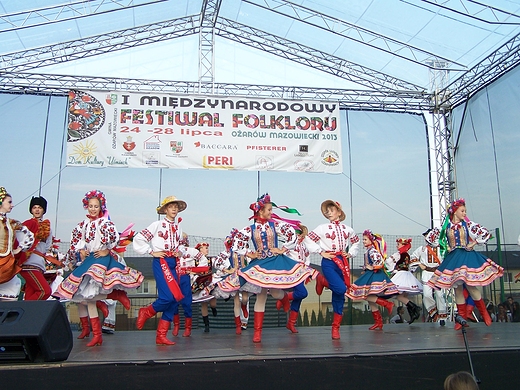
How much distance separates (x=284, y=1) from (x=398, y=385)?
277 inches

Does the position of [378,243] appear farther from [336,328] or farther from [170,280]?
[170,280]

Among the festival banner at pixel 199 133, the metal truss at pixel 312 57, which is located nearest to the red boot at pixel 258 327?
the festival banner at pixel 199 133

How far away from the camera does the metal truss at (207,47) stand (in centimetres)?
951

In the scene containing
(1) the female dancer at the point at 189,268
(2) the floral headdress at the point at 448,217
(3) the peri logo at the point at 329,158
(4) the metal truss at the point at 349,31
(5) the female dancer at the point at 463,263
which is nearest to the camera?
(5) the female dancer at the point at 463,263

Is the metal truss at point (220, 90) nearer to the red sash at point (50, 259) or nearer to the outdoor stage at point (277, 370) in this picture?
the red sash at point (50, 259)

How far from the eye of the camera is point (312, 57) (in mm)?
10031

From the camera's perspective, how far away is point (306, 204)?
1006cm

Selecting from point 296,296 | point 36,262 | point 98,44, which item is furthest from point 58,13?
point 296,296

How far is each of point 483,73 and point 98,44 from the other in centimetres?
635

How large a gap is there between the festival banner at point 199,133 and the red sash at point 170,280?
4448 mm

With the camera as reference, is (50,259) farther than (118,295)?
Yes

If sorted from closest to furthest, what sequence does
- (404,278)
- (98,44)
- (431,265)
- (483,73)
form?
1. (404,278)
2. (431,265)
3. (483,73)
4. (98,44)

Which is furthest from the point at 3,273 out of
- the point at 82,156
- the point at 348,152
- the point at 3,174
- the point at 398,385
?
the point at 348,152

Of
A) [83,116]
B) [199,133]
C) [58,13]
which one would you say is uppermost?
[58,13]
